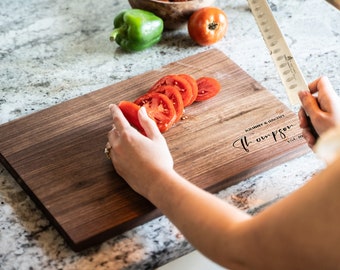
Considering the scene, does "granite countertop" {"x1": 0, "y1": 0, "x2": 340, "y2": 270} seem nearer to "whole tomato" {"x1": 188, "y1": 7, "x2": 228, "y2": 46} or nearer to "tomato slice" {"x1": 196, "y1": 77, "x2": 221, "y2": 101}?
"whole tomato" {"x1": 188, "y1": 7, "x2": 228, "y2": 46}

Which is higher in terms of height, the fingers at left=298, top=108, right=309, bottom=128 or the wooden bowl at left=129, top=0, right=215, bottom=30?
the wooden bowl at left=129, top=0, right=215, bottom=30

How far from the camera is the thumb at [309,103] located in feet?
4.55

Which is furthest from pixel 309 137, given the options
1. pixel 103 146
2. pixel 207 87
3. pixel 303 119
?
pixel 103 146

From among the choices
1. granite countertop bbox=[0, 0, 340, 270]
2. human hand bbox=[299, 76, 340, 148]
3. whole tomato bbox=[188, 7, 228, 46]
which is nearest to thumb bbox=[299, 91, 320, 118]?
human hand bbox=[299, 76, 340, 148]

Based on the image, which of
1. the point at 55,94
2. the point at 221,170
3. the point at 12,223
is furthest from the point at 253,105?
the point at 12,223

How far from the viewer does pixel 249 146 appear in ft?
4.80

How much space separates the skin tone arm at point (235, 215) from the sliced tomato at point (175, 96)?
121 mm

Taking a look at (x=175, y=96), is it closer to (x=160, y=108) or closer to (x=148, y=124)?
(x=160, y=108)

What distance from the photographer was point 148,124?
4.63 feet

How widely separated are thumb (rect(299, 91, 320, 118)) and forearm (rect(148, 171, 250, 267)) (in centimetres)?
32

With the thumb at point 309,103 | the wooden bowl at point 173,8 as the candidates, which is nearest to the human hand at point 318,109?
the thumb at point 309,103

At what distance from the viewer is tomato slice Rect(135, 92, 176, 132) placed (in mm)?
1502

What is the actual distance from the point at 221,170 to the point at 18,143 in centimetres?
45

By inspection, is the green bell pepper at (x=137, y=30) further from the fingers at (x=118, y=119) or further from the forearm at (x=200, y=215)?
the forearm at (x=200, y=215)
